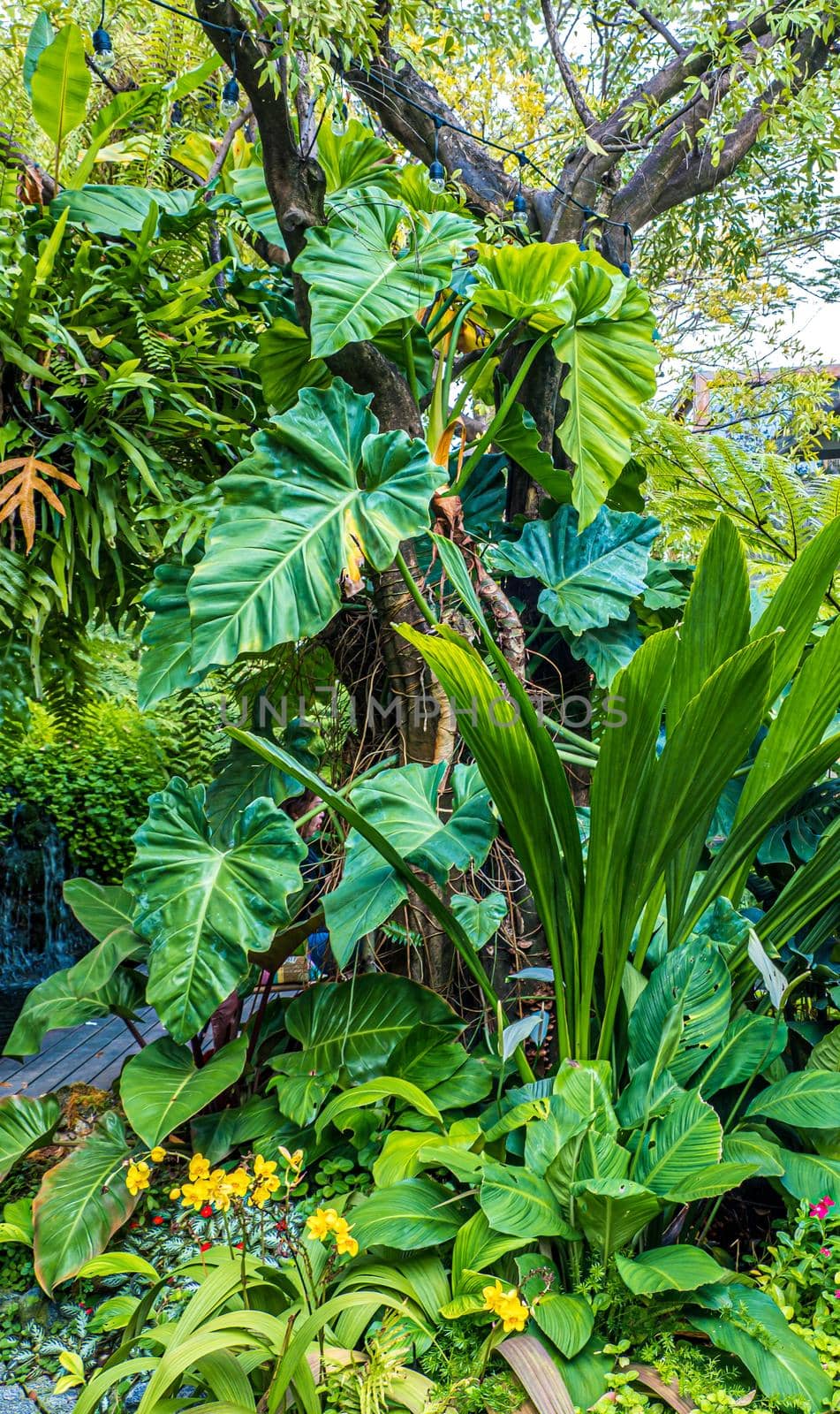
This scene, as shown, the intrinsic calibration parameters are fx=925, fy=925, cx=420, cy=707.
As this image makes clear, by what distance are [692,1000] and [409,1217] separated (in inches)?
23.0

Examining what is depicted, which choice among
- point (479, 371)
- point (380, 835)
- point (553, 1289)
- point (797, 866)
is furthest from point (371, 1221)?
point (479, 371)

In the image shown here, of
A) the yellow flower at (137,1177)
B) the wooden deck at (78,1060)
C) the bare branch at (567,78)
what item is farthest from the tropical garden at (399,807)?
the bare branch at (567,78)

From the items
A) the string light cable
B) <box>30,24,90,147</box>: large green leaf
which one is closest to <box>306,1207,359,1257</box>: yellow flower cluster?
the string light cable

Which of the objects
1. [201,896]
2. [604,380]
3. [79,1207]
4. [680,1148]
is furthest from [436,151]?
[79,1207]

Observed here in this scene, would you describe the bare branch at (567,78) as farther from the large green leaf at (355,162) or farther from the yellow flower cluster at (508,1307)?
the yellow flower cluster at (508,1307)

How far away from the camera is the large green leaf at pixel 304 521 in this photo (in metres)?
1.62

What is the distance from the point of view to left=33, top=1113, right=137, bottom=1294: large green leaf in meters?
1.60

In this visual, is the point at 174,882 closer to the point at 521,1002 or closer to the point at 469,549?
the point at 521,1002

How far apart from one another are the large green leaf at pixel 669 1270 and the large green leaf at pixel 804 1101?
0.98 feet

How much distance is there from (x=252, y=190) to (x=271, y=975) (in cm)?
206

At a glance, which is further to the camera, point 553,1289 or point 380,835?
point 380,835

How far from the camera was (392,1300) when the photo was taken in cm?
133

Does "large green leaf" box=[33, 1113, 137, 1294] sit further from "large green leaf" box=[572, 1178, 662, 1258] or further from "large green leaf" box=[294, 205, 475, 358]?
"large green leaf" box=[294, 205, 475, 358]

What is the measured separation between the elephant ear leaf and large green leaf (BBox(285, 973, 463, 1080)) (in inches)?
44.8
